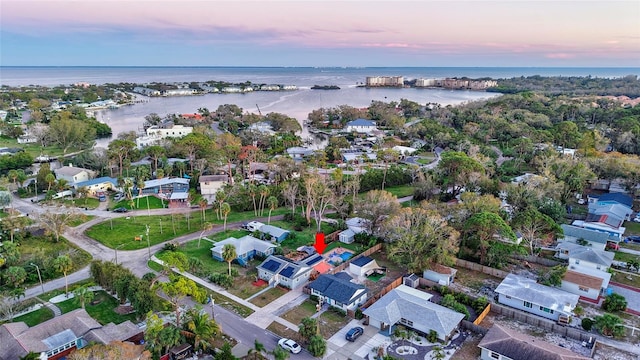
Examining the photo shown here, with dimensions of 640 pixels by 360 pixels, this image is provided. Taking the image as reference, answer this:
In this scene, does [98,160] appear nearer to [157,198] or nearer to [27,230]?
[157,198]

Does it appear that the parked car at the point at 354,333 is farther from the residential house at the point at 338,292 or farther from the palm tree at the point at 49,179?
the palm tree at the point at 49,179

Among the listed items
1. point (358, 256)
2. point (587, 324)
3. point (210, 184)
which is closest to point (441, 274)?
point (358, 256)

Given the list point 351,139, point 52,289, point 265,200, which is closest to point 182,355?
point 52,289

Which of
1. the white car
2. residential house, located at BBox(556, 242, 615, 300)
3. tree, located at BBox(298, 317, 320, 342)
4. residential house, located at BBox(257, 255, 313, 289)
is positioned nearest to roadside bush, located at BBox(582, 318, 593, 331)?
residential house, located at BBox(556, 242, 615, 300)

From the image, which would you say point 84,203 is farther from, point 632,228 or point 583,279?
Answer: point 632,228

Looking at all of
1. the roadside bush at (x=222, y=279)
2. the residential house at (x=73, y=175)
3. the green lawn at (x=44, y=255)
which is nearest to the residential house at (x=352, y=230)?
the roadside bush at (x=222, y=279)
